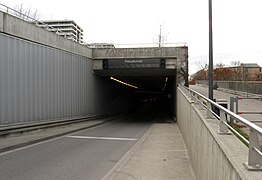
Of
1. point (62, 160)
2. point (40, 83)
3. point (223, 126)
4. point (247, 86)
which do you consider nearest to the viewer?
point (223, 126)

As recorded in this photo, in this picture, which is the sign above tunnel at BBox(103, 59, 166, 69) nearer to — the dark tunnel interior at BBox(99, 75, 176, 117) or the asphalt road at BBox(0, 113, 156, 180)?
the dark tunnel interior at BBox(99, 75, 176, 117)

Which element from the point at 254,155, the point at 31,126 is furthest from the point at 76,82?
the point at 254,155

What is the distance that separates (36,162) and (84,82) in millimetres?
13506

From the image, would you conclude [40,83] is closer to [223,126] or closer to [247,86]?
[223,126]

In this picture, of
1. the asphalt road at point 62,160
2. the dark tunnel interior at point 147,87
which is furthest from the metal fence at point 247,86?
the asphalt road at point 62,160

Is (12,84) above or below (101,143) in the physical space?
above

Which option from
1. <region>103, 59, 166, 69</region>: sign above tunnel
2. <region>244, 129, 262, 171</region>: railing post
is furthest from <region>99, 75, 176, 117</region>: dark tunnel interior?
<region>244, 129, 262, 171</region>: railing post

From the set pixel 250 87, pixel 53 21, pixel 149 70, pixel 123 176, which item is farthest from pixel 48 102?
pixel 250 87

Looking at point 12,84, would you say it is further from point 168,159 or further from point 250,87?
point 250,87

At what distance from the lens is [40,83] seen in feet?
48.8

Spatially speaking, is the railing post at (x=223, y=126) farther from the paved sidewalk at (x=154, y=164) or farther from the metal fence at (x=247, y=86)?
the metal fence at (x=247, y=86)

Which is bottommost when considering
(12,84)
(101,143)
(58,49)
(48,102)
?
(101,143)

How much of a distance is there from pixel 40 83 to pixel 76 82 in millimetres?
4981

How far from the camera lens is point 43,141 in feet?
39.3
